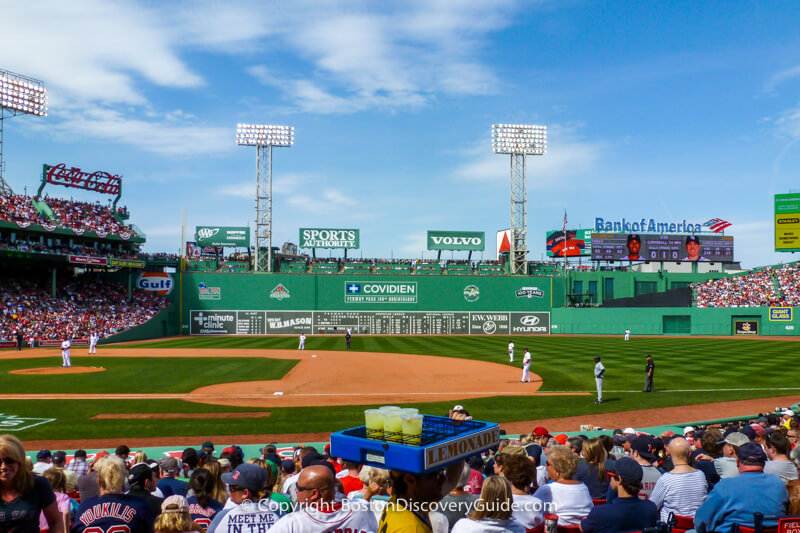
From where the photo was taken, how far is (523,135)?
68.2 m

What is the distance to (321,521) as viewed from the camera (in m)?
3.38

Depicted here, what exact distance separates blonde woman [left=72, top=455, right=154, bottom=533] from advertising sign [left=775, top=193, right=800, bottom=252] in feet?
243

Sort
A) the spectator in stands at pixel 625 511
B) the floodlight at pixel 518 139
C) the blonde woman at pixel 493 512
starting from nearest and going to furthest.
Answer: the blonde woman at pixel 493 512 < the spectator in stands at pixel 625 511 < the floodlight at pixel 518 139

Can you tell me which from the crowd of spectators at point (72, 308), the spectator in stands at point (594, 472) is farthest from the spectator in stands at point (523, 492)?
the crowd of spectators at point (72, 308)

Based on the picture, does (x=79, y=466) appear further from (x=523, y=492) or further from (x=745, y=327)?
(x=745, y=327)

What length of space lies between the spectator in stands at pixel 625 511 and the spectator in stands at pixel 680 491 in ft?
3.11

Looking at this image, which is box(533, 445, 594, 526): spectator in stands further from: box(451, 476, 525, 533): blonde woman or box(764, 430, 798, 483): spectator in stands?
box(764, 430, 798, 483): spectator in stands

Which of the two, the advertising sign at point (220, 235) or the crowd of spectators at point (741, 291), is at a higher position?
the advertising sign at point (220, 235)

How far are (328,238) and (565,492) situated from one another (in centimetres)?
6483

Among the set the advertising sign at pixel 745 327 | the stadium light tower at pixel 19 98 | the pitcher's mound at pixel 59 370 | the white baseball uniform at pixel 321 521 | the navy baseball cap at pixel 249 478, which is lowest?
the pitcher's mound at pixel 59 370

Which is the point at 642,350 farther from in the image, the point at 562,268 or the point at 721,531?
the point at 721,531

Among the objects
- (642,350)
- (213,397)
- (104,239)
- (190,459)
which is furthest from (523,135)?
(190,459)

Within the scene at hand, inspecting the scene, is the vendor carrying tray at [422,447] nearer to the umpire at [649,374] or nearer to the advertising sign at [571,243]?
the umpire at [649,374]

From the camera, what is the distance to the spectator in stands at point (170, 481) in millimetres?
6566
